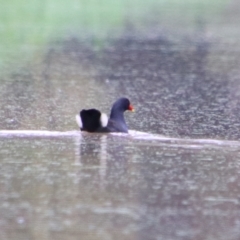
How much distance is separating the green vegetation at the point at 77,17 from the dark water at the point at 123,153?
2.57 m

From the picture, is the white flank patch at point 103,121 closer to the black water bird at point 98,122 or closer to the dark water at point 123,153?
the black water bird at point 98,122

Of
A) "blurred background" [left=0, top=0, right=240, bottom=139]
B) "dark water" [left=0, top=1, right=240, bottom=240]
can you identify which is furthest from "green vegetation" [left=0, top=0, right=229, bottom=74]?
"dark water" [left=0, top=1, right=240, bottom=240]

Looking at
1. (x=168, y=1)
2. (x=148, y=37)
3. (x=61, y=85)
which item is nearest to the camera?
(x=61, y=85)

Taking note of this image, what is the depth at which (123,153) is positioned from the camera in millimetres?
8977

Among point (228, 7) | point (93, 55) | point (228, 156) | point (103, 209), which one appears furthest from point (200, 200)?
point (228, 7)

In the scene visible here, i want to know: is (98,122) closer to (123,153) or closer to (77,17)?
(123,153)

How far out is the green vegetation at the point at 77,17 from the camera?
21797 millimetres

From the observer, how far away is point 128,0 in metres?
35.9

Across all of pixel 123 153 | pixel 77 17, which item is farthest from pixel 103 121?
pixel 77 17

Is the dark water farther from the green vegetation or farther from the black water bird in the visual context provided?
the green vegetation

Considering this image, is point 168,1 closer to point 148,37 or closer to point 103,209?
point 148,37

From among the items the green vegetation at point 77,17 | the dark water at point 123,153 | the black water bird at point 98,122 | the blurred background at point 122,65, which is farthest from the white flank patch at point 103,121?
the green vegetation at point 77,17

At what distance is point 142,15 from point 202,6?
18.6ft

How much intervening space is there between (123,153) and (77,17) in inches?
772
